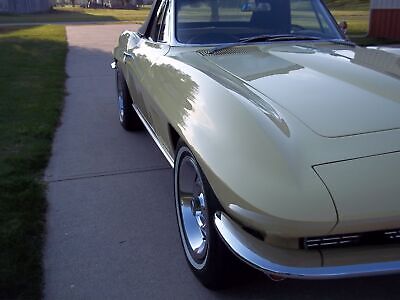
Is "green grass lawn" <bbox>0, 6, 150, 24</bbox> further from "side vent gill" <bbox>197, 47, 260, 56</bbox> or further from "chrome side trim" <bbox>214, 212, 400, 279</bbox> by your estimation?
"chrome side trim" <bbox>214, 212, 400, 279</bbox>

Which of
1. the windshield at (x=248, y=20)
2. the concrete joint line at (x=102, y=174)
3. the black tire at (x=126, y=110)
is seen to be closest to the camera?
the windshield at (x=248, y=20)

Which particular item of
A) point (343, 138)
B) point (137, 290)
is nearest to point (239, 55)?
point (343, 138)

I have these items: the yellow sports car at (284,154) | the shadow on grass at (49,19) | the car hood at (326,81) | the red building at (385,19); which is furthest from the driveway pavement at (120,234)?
the shadow on grass at (49,19)

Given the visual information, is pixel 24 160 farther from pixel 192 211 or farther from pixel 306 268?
pixel 306 268

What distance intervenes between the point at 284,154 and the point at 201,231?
2.99 feet

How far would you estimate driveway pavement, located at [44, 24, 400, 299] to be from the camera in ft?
9.24

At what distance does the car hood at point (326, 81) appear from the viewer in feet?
7.87

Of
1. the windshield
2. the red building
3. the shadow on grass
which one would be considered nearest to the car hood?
the windshield

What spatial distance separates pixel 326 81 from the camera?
285 centimetres

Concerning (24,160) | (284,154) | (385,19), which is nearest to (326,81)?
(284,154)

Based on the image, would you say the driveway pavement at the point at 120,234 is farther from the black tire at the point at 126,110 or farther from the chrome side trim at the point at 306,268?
the chrome side trim at the point at 306,268

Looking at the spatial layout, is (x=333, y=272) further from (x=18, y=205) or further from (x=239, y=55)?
(x=18, y=205)

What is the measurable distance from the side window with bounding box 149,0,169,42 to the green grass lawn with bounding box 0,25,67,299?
1570mm

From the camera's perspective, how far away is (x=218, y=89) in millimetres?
2801
